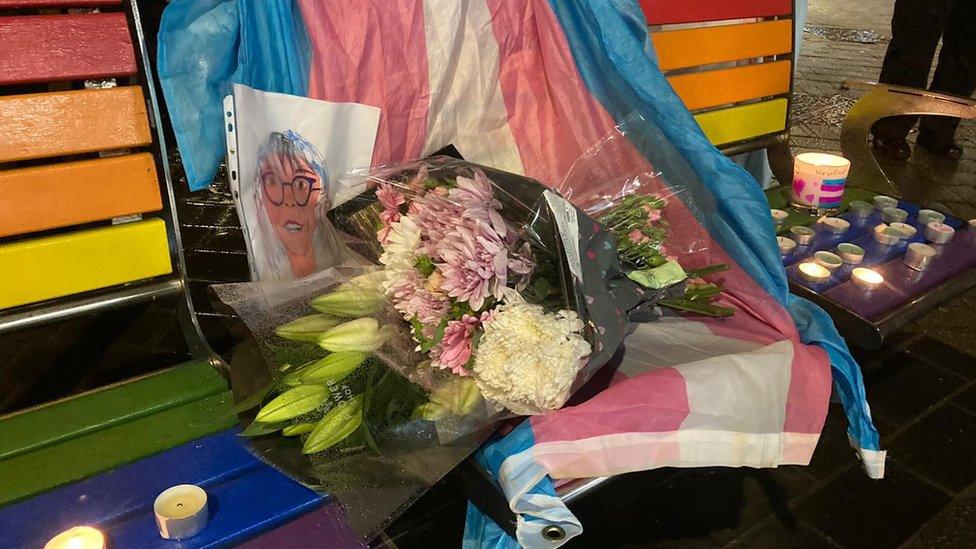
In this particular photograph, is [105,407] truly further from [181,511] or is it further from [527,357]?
[527,357]

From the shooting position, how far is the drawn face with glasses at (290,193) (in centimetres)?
166

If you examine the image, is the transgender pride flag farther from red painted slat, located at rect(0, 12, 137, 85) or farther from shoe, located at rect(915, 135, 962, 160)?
shoe, located at rect(915, 135, 962, 160)

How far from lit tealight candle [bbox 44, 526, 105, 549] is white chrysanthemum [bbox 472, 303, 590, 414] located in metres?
0.67

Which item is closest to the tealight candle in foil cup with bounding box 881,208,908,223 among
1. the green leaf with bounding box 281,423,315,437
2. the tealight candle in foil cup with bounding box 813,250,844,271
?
the tealight candle in foil cup with bounding box 813,250,844,271

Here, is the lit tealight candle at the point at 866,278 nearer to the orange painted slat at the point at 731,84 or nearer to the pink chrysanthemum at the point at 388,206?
the orange painted slat at the point at 731,84

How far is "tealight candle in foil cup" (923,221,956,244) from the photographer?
240 centimetres

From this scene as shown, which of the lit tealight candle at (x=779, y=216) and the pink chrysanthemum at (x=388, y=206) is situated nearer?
the pink chrysanthemum at (x=388, y=206)

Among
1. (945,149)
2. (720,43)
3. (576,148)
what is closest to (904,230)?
(720,43)

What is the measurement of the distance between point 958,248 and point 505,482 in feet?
6.18

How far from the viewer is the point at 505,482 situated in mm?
1286

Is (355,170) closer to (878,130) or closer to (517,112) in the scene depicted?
(517,112)

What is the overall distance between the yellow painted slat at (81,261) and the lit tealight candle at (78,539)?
2.16 ft

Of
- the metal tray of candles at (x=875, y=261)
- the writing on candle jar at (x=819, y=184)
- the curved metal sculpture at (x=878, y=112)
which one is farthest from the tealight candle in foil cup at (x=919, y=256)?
the curved metal sculpture at (x=878, y=112)

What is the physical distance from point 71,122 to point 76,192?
0.15m
